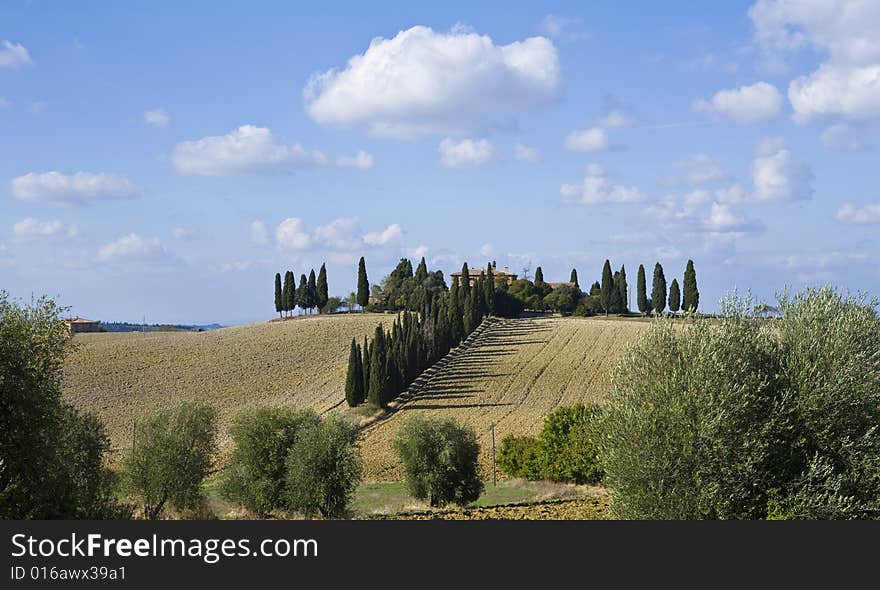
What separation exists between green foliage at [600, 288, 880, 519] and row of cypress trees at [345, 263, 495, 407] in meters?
52.9

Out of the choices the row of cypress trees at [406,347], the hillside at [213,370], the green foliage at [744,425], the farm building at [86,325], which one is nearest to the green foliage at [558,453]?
the hillside at [213,370]

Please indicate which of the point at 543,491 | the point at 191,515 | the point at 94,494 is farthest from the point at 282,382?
the point at 94,494

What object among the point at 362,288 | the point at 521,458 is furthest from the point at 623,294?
the point at 521,458

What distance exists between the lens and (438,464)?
4106 centimetres

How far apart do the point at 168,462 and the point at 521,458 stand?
26016 mm

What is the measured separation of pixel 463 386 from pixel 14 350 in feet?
205

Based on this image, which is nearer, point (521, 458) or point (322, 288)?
point (521, 458)

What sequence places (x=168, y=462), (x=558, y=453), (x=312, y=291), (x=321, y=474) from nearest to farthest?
(x=168, y=462) < (x=321, y=474) < (x=558, y=453) < (x=312, y=291)

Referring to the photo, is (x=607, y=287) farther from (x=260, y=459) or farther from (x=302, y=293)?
(x=260, y=459)

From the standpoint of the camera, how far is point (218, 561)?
14.1 metres

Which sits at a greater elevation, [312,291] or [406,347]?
[312,291]

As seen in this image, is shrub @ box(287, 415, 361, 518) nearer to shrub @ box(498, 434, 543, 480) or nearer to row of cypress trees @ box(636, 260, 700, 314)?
shrub @ box(498, 434, 543, 480)

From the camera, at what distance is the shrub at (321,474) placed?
3375 centimetres

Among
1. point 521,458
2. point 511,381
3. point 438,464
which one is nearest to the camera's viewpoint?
point 438,464
